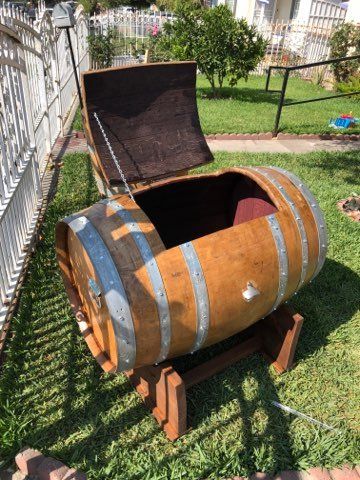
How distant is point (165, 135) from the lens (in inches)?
161

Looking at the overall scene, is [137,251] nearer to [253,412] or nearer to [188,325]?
[188,325]

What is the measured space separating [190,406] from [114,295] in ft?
4.05

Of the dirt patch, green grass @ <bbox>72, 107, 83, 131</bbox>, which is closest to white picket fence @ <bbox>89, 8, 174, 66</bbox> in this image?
green grass @ <bbox>72, 107, 83, 131</bbox>

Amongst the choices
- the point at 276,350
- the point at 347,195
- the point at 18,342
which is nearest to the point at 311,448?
the point at 276,350

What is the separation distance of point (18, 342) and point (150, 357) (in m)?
1.54

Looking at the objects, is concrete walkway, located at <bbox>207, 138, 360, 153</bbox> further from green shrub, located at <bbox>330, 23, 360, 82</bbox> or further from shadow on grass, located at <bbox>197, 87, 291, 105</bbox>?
green shrub, located at <bbox>330, 23, 360, 82</bbox>

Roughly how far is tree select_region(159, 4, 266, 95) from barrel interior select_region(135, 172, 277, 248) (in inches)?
338

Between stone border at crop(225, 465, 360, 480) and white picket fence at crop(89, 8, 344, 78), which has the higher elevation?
white picket fence at crop(89, 8, 344, 78)

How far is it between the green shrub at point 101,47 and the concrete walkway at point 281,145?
9354mm

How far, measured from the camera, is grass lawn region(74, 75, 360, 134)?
870 cm

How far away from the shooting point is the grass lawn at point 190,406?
7.65 feet

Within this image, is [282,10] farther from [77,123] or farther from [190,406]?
[190,406]

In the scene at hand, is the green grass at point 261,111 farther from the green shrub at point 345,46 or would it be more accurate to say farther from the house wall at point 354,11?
the house wall at point 354,11

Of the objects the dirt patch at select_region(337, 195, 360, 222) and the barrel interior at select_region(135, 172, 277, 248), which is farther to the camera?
the dirt patch at select_region(337, 195, 360, 222)
